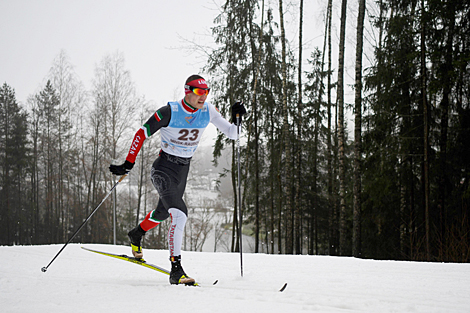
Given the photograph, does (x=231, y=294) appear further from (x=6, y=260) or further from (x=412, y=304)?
(x=6, y=260)

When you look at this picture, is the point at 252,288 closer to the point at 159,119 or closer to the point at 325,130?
the point at 159,119

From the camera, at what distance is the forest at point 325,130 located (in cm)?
895

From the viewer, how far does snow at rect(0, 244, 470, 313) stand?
2.30m

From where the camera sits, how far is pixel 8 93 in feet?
80.2

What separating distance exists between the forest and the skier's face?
3.63 meters

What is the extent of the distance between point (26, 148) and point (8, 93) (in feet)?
16.7

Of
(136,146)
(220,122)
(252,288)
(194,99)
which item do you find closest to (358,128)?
(220,122)

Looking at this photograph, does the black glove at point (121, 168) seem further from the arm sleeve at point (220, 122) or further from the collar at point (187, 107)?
the arm sleeve at point (220, 122)

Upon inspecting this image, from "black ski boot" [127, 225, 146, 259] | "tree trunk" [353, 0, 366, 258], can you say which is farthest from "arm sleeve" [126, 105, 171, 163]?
"tree trunk" [353, 0, 366, 258]

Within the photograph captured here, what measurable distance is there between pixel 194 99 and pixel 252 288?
73.9 inches

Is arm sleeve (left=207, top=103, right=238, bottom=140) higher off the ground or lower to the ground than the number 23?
higher

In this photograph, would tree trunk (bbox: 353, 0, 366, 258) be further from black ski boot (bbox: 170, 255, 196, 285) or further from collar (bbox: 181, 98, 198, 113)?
black ski boot (bbox: 170, 255, 196, 285)

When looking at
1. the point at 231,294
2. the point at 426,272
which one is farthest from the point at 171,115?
the point at 426,272

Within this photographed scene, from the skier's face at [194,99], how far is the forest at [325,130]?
363 centimetres
